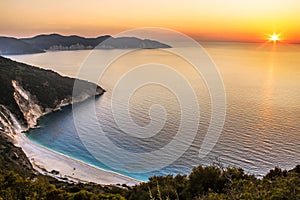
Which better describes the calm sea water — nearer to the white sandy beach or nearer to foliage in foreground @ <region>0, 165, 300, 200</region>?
the white sandy beach

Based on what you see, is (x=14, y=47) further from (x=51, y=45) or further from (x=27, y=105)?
(x=27, y=105)

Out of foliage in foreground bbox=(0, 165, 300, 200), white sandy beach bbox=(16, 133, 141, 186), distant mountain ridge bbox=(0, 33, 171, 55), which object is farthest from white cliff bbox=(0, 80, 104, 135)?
distant mountain ridge bbox=(0, 33, 171, 55)

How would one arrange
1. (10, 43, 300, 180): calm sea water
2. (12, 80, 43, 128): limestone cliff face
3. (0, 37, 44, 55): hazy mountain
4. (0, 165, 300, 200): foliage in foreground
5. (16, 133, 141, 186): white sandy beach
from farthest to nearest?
(0, 37, 44, 55): hazy mountain
(12, 80, 43, 128): limestone cliff face
(10, 43, 300, 180): calm sea water
(16, 133, 141, 186): white sandy beach
(0, 165, 300, 200): foliage in foreground

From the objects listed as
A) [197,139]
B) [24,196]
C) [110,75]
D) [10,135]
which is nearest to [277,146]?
[197,139]

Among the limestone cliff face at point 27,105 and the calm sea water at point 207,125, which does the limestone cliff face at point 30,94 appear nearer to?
the limestone cliff face at point 27,105

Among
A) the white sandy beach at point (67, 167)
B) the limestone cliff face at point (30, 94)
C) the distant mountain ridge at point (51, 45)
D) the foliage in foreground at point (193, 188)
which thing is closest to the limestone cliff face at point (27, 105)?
the limestone cliff face at point (30, 94)

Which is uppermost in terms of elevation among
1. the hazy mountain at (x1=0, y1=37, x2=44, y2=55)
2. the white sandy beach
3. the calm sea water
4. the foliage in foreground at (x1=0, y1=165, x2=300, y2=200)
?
the hazy mountain at (x1=0, y1=37, x2=44, y2=55)
